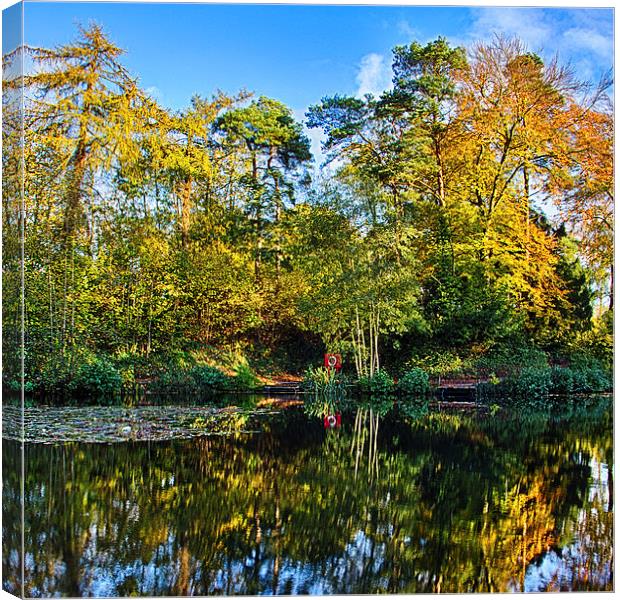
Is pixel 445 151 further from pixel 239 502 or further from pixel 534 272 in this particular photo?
pixel 239 502

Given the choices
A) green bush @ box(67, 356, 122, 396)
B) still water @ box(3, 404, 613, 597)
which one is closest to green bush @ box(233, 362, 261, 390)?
green bush @ box(67, 356, 122, 396)

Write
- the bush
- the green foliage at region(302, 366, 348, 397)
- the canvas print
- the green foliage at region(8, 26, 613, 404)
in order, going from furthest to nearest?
the bush < the green foliage at region(302, 366, 348, 397) < the green foliage at region(8, 26, 613, 404) < the canvas print

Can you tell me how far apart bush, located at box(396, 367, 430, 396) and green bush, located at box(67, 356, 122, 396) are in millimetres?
3366

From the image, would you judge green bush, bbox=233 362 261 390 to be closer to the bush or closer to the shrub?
the bush

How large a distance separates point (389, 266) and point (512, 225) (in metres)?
1.53

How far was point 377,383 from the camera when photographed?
30.6ft

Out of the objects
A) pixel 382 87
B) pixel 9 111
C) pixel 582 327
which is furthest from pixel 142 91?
pixel 582 327

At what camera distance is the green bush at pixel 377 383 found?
9.25m

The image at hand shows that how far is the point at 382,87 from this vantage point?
8.19m

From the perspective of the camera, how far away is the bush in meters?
9.20

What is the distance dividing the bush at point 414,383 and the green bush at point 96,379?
337 centimetres

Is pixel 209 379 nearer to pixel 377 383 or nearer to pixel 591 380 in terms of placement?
pixel 377 383

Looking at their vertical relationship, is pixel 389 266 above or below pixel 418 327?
above

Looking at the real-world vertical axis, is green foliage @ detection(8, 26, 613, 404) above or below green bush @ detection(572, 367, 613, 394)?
above
